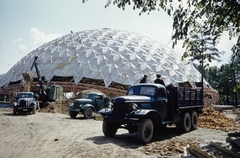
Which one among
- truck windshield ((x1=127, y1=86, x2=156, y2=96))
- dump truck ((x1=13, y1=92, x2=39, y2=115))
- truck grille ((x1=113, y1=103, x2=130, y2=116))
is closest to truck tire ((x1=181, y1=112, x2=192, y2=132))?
truck windshield ((x1=127, y1=86, x2=156, y2=96))

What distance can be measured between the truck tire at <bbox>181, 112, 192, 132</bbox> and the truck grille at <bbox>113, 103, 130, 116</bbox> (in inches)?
129

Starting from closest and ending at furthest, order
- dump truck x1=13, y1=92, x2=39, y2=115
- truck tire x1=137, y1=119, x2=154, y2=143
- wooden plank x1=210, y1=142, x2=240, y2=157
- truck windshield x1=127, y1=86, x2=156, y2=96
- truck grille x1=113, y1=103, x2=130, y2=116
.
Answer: wooden plank x1=210, y1=142, x2=240, y2=157
truck tire x1=137, y1=119, x2=154, y2=143
truck grille x1=113, y1=103, x2=130, y2=116
truck windshield x1=127, y1=86, x2=156, y2=96
dump truck x1=13, y1=92, x2=39, y2=115

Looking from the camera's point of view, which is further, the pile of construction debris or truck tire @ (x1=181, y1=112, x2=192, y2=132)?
the pile of construction debris

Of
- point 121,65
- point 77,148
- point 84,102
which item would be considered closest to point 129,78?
point 121,65

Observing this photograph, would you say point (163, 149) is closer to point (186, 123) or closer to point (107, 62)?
point (186, 123)

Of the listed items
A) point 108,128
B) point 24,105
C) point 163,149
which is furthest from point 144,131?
point 24,105

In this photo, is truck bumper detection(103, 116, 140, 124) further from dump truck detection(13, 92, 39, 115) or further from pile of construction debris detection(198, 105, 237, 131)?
dump truck detection(13, 92, 39, 115)

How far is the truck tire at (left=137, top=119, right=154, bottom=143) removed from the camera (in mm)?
6945

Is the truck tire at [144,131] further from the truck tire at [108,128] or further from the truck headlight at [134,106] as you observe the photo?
the truck tire at [108,128]

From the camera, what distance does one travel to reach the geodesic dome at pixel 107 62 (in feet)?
91.0

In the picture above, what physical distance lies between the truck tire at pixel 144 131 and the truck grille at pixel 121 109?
0.74 metres

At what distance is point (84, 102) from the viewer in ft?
48.6

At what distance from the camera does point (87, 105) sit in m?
14.5

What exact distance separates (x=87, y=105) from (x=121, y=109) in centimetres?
730
